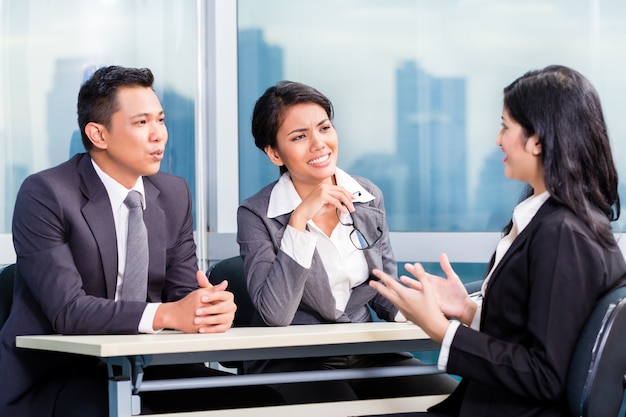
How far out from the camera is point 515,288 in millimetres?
1778

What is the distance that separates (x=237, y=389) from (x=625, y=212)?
6.72 ft

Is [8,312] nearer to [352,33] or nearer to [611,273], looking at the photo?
[611,273]

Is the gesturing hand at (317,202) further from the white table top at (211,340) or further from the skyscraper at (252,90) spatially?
the skyscraper at (252,90)

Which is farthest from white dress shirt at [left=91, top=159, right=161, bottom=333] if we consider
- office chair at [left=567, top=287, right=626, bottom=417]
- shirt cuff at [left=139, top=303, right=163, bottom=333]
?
office chair at [left=567, top=287, right=626, bottom=417]

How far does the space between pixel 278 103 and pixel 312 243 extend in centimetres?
57

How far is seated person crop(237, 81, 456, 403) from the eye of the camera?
2588 millimetres

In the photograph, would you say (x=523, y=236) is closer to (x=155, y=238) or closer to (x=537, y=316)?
(x=537, y=316)

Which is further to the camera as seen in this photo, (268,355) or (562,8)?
(562,8)

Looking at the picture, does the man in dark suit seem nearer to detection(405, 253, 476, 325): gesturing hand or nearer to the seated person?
the seated person

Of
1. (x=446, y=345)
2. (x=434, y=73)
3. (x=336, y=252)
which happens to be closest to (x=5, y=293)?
(x=336, y=252)

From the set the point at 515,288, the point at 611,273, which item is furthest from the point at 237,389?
the point at 611,273

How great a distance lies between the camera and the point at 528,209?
191 cm

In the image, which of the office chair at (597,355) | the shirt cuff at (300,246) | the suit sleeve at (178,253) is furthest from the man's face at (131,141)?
the office chair at (597,355)

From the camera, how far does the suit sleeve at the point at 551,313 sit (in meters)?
1.68
